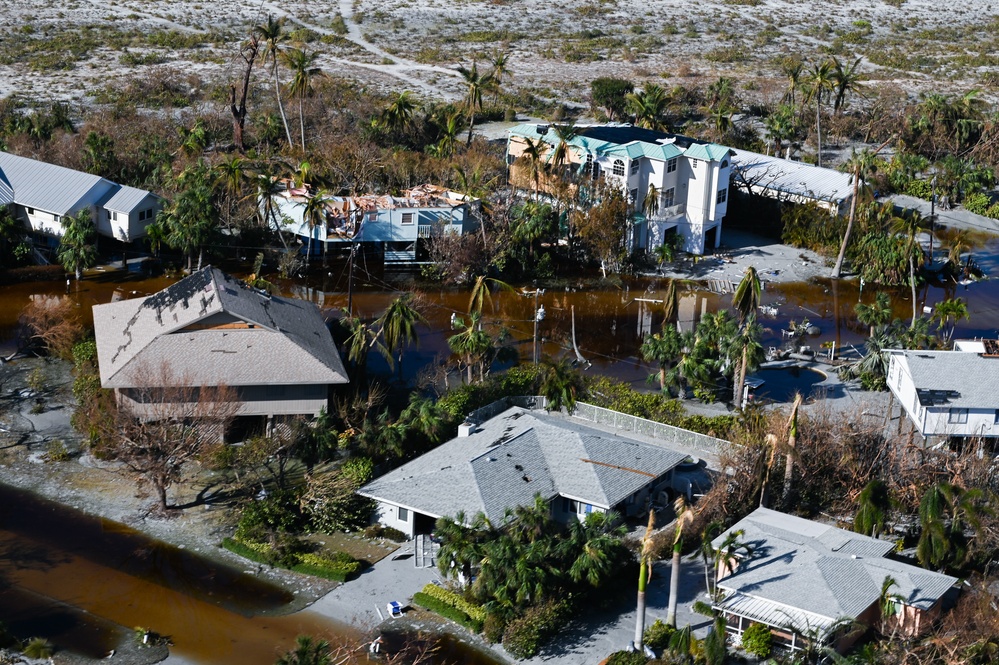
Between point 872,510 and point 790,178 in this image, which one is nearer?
point 872,510

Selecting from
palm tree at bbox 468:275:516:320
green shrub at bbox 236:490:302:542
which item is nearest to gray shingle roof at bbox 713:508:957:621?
green shrub at bbox 236:490:302:542

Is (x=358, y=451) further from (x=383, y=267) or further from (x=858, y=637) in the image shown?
(x=383, y=267)

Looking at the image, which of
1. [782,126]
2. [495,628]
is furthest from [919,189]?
[495,628]

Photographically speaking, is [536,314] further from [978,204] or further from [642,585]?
[978,204]

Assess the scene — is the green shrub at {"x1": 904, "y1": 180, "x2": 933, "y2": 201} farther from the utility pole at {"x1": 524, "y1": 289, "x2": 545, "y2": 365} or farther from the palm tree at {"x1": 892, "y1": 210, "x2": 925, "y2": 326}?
the utility pole at {"x1": 524, "y1": 289, "x2": 545, "y2": 365}

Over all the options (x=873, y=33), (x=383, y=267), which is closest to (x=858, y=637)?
(x=383, y=267)
